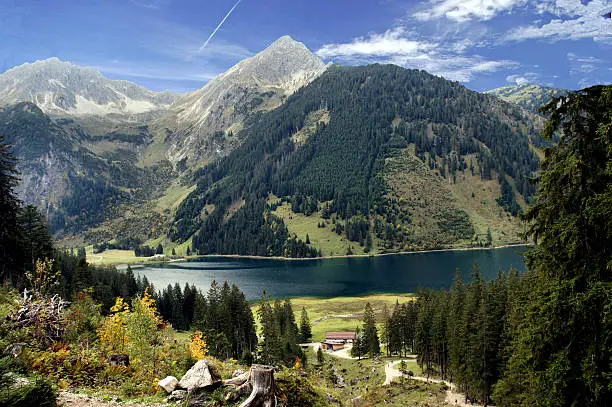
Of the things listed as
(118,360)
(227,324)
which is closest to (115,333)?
(118,360)

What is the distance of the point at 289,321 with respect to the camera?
8738cm

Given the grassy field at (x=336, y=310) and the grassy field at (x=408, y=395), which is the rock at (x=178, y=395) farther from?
the grassy field at (x=336, y=310)

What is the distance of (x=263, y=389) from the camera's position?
12.0 meters

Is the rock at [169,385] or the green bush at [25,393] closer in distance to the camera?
the green bush at [25,393]

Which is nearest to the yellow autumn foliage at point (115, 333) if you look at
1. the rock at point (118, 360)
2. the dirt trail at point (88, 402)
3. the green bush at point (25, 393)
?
the rock at point (118, 360)

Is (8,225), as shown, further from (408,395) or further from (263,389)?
(408,395)

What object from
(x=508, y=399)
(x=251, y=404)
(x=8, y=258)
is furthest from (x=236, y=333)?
(x=251, y=404)

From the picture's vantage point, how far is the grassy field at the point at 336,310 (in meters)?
111

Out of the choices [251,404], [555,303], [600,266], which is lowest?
[251,404]

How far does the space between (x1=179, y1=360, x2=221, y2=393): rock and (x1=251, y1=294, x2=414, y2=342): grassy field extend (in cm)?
9304

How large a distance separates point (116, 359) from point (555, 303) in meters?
20.2

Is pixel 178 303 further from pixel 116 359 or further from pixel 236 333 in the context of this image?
pixel 116 359

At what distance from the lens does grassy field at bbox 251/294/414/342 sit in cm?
11126

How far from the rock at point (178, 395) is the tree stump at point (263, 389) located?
3.26m
